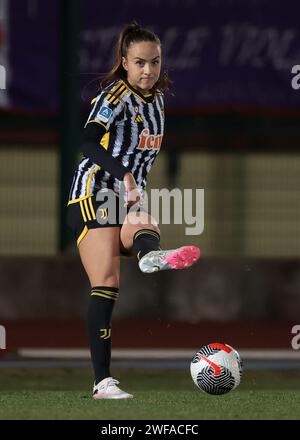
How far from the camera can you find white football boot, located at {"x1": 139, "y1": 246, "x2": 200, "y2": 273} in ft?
22.4

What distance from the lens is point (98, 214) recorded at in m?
7.35

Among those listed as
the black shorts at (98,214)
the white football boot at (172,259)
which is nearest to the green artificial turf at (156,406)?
the white football boot at (172,259)

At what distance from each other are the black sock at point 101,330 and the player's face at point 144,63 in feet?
3.67

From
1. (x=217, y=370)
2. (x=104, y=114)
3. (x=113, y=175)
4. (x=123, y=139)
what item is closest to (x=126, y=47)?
(x=104, y=114)

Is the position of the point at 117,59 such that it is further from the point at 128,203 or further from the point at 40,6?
the point at 40,6

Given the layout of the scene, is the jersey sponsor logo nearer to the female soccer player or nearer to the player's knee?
Answer: the female soccer player

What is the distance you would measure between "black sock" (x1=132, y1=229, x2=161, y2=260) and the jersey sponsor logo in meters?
0.63

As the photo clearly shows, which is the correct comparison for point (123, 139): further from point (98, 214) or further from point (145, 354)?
point (145, 354)

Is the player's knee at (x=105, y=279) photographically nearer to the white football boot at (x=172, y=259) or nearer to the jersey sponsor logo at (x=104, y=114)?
the white football boot at (x=172, y=259)

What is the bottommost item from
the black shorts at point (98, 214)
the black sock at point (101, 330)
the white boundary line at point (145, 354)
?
the white boundary line at point (145, 354)

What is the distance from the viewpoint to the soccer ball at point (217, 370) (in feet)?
25.0

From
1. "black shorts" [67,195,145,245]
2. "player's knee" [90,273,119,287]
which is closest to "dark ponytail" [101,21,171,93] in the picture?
"black shorts" [67,195,145,245]

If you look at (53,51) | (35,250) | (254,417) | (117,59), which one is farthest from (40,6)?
(254,417)

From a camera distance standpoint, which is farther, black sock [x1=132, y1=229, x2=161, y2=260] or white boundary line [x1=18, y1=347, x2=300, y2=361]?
white boundary line [x1=18, y1=347, x2=300, y2=361]
